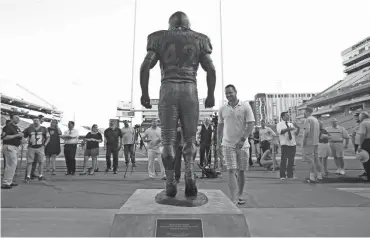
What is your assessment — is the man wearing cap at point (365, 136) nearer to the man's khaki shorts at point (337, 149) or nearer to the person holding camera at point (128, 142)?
the man's khaki shorts at point (337, 149)

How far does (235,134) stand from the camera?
400 cm

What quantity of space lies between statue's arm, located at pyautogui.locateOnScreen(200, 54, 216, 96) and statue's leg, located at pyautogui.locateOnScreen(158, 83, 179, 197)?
51 centimetres

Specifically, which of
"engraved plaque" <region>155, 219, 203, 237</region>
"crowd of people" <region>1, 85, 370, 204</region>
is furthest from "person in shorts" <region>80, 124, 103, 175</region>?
"engraved plaque" <region>155, 219, 203, 237</region>

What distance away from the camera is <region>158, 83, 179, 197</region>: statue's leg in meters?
3.27

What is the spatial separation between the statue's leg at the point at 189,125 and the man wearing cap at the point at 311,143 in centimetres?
407

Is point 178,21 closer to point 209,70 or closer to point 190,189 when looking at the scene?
point 209,70

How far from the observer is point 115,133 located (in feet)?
28.1

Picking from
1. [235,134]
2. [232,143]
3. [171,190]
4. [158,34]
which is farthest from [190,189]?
[158,34]

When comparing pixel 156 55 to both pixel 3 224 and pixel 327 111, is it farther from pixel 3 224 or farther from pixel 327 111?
pixel 327 111

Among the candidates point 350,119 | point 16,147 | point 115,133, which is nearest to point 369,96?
point 350,119

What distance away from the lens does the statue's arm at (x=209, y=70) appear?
3492 millimetres

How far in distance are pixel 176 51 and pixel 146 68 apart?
1.44 ft

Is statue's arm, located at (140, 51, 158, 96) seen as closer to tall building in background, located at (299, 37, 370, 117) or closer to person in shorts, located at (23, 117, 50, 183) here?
person in shorts, located at (23, 117, 50, 183)

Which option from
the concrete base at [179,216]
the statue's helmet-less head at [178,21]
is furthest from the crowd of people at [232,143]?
the statue's helmet-less head at [178,21]
